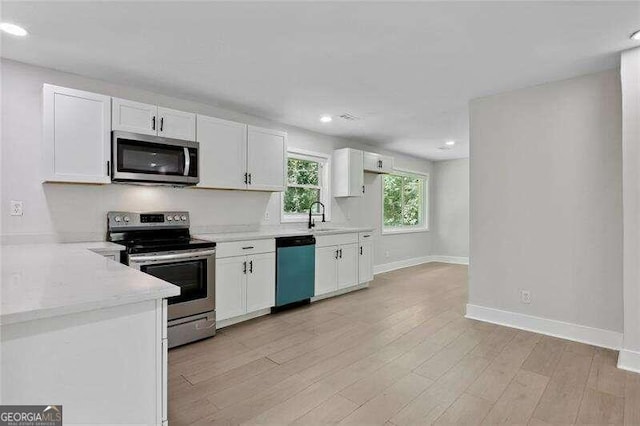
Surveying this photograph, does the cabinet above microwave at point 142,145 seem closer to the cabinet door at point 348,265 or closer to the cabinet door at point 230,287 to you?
the cabinet door at point 230,287

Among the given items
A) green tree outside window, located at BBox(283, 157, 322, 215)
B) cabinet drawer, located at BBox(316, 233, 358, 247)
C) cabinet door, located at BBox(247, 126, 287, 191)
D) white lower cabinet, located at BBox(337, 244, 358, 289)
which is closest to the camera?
cabinet door, located at BBox(247, 126, 287, 191)

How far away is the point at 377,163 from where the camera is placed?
19.0ft

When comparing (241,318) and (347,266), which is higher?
(347,266)

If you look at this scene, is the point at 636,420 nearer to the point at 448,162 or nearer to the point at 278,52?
the point at 278,52

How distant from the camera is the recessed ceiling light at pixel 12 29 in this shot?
2217 millimetres

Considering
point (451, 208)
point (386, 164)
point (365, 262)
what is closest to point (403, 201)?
point (451, 208)

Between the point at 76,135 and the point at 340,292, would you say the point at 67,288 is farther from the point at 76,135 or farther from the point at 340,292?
the point at 340,292

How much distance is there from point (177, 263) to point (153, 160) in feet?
3.21

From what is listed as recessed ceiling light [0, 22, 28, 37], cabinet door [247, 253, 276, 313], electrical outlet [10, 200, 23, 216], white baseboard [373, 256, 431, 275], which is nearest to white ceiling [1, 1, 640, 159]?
recessed ceiling light [0, 22, 28, 37]

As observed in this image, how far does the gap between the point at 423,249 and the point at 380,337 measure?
4.84 meters

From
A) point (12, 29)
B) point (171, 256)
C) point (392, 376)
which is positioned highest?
point (12, 29)

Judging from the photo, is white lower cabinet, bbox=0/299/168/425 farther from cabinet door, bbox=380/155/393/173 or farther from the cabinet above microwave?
cabinet door, bbox=380/155/393/173

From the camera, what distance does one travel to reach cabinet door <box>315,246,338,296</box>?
431 cm

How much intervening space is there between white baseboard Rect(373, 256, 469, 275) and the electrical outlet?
16.4ft
